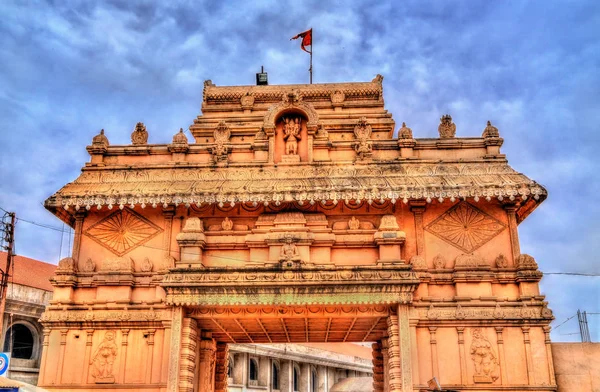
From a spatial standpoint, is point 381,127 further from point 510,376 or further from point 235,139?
point 510,376

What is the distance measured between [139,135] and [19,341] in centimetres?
2166

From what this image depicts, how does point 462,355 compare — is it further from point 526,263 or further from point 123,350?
point 123,350

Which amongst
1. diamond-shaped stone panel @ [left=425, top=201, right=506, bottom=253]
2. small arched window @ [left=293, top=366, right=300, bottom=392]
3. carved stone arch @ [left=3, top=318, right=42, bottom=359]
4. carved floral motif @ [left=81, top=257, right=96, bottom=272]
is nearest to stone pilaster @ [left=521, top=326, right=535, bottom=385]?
diamond-shaped stone panel @ [left=425, top=201, right=506, bottom=253]

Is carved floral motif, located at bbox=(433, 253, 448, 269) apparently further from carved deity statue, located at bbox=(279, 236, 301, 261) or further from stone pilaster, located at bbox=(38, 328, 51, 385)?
stone pilaster, located at bbox=(38, 328, 51, 385)

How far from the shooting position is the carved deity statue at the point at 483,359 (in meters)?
14.5

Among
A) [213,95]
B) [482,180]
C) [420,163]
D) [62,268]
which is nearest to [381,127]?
[420,163]

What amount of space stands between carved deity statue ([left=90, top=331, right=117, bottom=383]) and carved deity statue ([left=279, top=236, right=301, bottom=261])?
5.10m

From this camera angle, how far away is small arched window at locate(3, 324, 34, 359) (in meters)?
32.5

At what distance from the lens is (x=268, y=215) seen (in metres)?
16.4

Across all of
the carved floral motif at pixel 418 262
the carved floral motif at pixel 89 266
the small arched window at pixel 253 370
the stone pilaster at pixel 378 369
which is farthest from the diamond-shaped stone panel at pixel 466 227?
the small arched window at pixel 253 370

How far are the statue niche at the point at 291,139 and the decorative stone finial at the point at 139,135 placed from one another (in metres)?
4.30

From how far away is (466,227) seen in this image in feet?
52.7

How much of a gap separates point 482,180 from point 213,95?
10.8 metres

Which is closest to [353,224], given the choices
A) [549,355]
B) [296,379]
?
[549,355]
